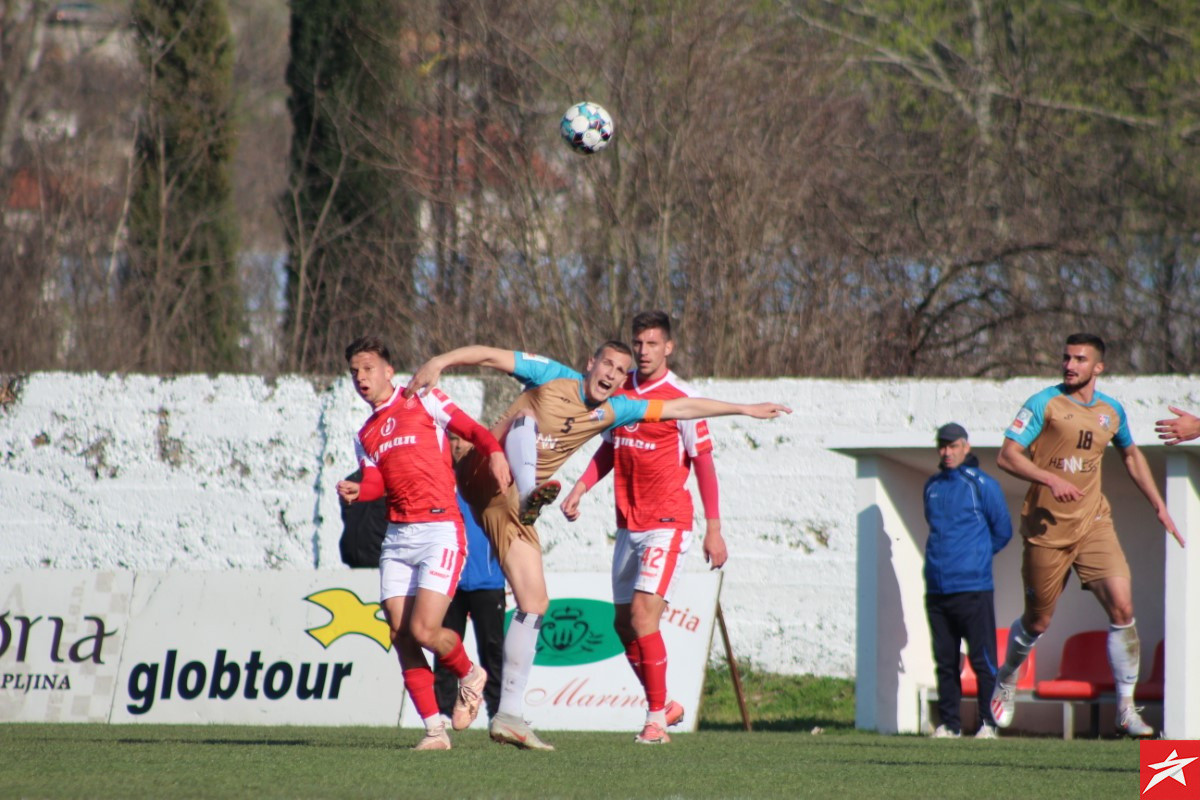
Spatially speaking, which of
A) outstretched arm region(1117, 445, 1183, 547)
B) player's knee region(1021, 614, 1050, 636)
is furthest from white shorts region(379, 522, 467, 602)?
outstretched arm region(1117, 445, 1183, 547)

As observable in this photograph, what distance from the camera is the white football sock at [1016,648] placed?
919 centimetres

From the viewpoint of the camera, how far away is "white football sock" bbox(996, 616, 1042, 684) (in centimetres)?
919

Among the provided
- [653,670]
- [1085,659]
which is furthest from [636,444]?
[1085,659]

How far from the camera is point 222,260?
17625 mm

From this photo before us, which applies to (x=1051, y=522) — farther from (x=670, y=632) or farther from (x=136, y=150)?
(x=136, y=150)

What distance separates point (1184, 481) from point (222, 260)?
11.7m

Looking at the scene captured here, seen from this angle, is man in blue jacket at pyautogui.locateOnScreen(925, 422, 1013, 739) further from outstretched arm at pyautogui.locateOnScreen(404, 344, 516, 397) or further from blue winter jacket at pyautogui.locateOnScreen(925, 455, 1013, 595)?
outstretched arm at pyautogui.locateOnScreen(404, 344, 516, 397)

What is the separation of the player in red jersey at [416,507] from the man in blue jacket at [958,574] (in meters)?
3.64

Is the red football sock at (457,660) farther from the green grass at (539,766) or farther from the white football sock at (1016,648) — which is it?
the white football sock at (1016,648)

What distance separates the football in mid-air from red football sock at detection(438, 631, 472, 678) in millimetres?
4818

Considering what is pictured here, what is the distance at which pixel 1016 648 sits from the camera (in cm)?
925

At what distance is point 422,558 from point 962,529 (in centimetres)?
400

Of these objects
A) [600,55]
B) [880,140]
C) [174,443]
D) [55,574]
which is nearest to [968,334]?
[880,140]

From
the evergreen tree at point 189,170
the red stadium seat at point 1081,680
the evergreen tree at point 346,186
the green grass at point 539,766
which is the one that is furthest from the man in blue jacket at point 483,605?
the evergreen tree at point 189,170
